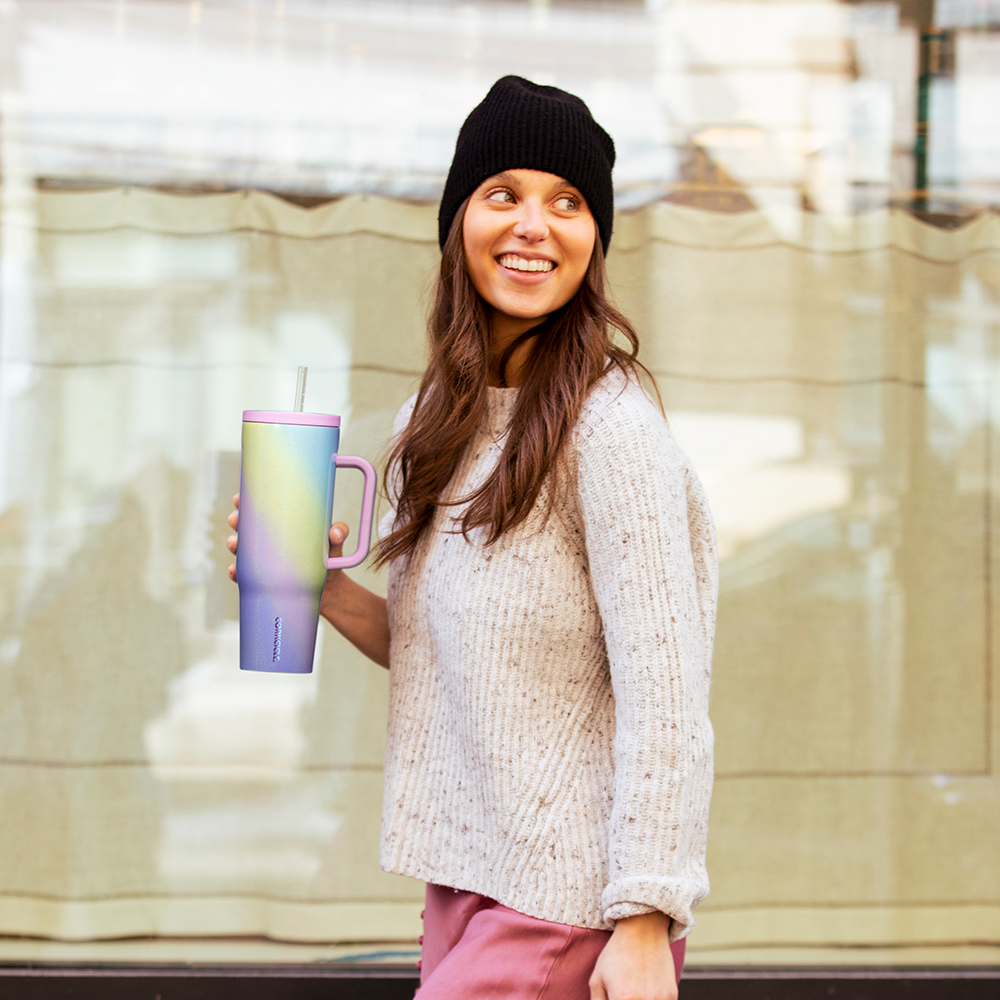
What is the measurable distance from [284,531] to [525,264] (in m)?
0.43

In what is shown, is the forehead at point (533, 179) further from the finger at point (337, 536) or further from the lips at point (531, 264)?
the finger at point (337, 536)

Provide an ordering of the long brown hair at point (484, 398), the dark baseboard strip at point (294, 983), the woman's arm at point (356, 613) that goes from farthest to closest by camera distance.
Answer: the dark baseboard strip at point (294, 983) → the woman's arm at point (356, 613) → the long brown hair at point (484, 398)

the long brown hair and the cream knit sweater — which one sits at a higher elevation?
the long brown hair

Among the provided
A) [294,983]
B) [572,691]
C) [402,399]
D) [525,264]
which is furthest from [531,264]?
[294,983]

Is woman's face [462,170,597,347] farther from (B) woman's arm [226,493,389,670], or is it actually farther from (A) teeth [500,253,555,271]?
(B) woman's arm [226,493,389,670]

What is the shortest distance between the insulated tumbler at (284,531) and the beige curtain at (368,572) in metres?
1.39

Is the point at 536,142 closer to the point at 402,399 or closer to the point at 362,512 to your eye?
the point at 362,512

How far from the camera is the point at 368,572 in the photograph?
2.64 metres

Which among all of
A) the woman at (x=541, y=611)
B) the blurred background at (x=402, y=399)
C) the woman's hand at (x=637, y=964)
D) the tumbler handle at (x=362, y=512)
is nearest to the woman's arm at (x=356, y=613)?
the woman at (x=541, y=611)

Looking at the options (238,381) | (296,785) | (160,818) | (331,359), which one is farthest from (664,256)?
(160,818)

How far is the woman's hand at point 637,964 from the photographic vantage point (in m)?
1.08

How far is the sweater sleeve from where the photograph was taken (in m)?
1.09

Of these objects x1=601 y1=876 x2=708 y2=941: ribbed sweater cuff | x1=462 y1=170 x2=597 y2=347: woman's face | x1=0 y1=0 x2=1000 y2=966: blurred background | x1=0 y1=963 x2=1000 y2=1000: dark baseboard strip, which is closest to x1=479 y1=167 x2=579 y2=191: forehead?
x1=462 y1=170 x2=597 y2=347: woman's face

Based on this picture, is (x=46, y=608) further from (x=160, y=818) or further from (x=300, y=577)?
(x=300, y=577)
